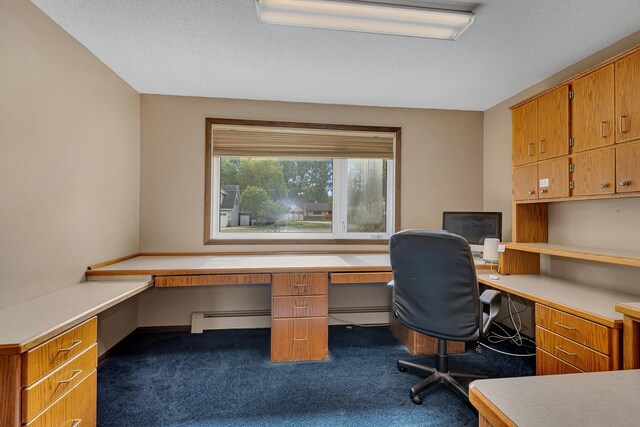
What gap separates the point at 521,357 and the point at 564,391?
2.18 metres

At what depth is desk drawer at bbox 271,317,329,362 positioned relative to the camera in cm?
239

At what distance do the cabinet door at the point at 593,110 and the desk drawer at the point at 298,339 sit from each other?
226cm

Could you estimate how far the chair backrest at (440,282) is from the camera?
171 centimetres

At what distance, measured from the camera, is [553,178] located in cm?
218

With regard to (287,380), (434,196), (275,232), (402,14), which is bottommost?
(287,380)

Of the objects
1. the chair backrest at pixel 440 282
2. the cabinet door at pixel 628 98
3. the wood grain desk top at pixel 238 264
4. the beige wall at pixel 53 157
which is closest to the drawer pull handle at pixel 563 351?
the chair backrest at pixel 440 282

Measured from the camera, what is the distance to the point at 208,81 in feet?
8.61

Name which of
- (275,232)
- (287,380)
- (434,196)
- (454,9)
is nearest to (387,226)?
(434,196)

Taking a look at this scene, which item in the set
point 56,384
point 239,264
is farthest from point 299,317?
point 56,384

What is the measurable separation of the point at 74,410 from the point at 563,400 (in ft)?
6.44

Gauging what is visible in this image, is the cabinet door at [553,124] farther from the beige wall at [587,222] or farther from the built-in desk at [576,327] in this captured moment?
the built-in desk at [576,327]

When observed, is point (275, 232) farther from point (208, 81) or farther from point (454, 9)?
point (454, 9)

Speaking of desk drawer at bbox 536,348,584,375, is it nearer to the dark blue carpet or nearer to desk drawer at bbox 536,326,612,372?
desk drawer at bbox 536,326,612,372

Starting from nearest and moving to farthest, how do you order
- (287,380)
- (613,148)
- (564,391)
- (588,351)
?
(564,391)
(588,351)
(613,148)
(287,380)
